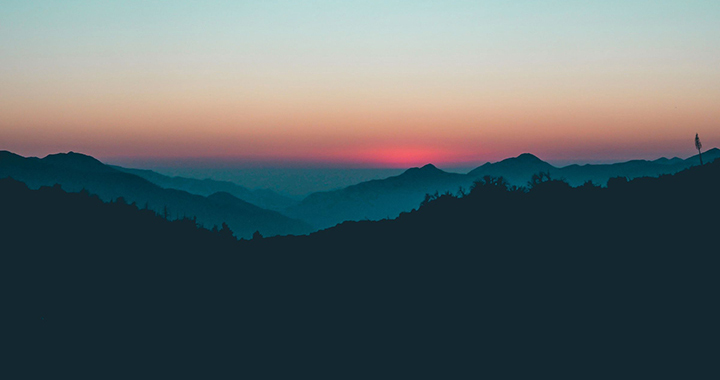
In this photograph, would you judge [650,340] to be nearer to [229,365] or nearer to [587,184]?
[587,184]

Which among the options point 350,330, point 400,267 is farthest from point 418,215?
point 350,330

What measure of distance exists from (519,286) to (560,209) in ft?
108

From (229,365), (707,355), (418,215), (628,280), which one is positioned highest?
(418,215)

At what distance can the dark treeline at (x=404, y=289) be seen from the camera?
9938 cm

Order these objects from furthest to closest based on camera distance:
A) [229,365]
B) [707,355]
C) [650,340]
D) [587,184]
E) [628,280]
Answer: [587,184] < [229,365] < [628,280] < [650,340] < [707,355]

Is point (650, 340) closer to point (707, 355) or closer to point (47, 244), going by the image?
point (707, 355)

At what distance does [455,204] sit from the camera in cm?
16138

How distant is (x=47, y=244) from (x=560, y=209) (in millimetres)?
158719

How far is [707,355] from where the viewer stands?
3292 inches

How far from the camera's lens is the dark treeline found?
326ft

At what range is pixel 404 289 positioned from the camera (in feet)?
443

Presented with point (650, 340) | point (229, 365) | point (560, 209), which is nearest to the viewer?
point (650, 340)

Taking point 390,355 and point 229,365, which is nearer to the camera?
point 390,355

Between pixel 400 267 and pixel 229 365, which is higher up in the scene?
pixel 400 267
